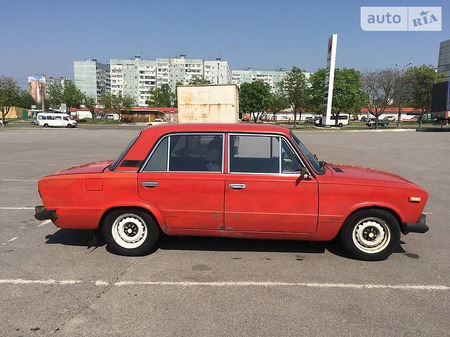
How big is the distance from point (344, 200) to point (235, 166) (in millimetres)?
1377

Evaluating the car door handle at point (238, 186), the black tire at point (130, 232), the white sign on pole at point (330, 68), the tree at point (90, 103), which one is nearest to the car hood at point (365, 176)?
the car door handle at point (238, 186)

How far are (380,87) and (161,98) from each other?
7260cm

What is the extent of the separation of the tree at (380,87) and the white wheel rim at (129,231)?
1951 inches

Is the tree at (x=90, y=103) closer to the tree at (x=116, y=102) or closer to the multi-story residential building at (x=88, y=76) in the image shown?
the tree at (x=116, y=102)

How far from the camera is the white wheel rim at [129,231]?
4.23 metres

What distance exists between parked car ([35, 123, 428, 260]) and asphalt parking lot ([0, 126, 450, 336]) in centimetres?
34

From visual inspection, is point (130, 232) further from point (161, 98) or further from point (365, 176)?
point (161, 98)

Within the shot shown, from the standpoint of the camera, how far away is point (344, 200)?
3965 mm

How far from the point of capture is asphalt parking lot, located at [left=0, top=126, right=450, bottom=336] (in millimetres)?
2846

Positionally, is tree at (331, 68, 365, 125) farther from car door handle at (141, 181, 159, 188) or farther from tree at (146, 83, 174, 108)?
tree at (146, 83, 174, 108)

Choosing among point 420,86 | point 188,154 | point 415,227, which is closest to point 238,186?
point 188,154

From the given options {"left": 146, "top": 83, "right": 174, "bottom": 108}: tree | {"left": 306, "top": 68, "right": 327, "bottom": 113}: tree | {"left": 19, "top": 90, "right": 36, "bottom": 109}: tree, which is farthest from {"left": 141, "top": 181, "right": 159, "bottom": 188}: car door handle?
{"left": 146, "top": 83, "right": 174, "bottom": 108}: tree

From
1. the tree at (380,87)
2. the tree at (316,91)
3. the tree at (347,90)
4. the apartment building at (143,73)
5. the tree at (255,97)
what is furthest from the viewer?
the apartment building at (143,73)

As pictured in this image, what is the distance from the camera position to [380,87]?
1916 inches
